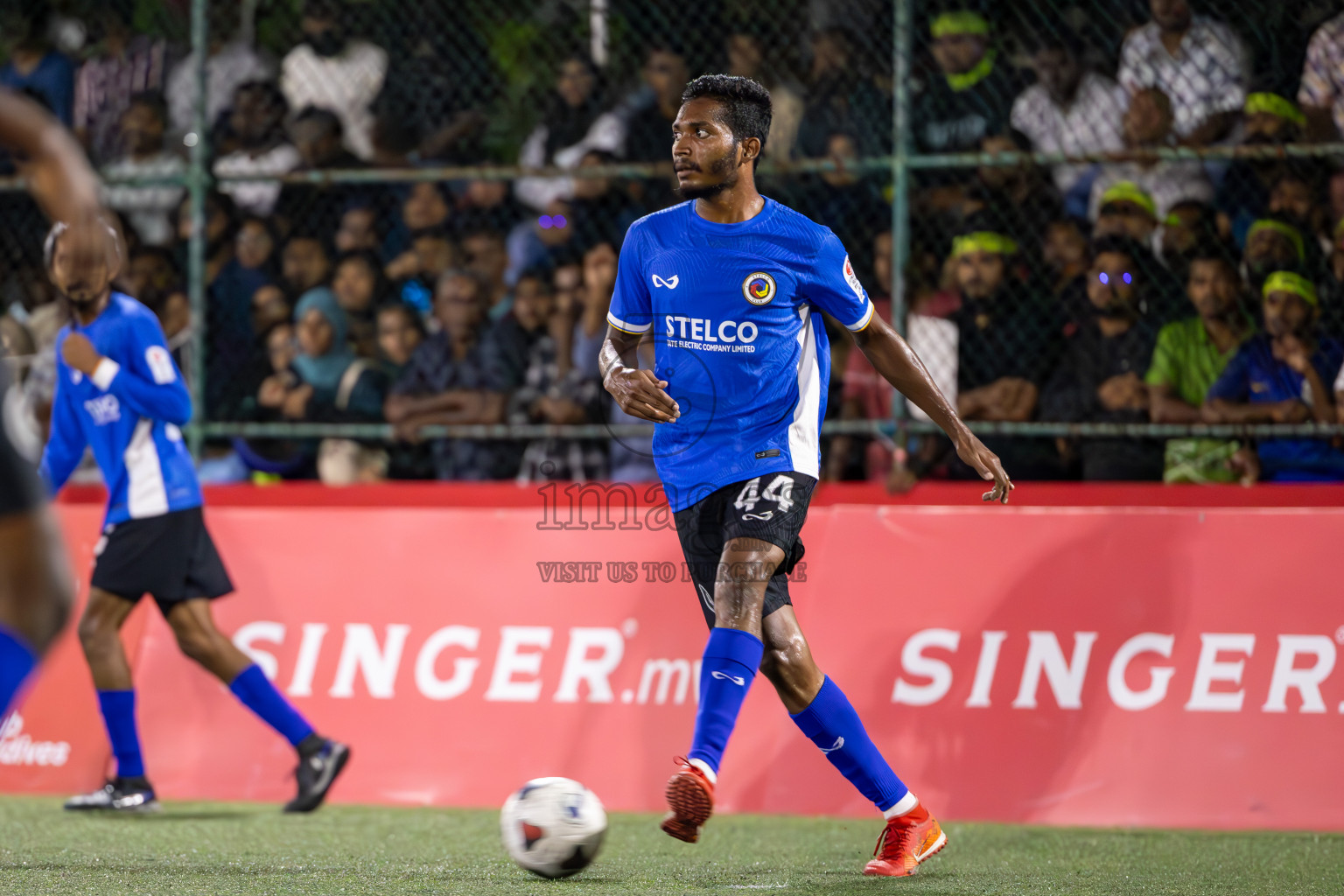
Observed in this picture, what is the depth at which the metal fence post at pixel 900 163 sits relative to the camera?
23.4 ft

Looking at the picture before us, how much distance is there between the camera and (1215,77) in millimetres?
7320

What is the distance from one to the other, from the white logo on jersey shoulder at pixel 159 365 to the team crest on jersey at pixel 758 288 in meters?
2.70

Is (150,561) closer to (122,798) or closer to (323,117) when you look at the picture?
(122,798)

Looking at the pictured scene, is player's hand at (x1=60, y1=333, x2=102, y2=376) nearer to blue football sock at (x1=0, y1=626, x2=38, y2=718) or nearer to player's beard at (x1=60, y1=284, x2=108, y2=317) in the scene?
player's beard at (x1=60, y1=284, x2=108, y2=317)

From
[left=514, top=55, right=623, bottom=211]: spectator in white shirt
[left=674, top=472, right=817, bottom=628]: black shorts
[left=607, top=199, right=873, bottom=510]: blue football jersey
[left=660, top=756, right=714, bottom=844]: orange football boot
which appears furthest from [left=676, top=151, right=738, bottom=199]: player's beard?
[left=514, top=55, right=623, bottom=211]: spectator in white shirt

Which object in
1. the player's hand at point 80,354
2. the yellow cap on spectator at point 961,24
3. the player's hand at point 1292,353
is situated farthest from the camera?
the yellow cap on spectator at point 961,24

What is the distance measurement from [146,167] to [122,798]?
399 centimetres

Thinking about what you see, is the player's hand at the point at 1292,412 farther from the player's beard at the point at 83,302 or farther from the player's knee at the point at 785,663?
the player's beard at the point at 83,302

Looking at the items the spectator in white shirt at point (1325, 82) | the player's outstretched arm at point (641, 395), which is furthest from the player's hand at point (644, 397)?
the spectator in white shirt at point (1325, 82)

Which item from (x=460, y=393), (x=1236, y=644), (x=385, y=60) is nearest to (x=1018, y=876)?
(x=1236, y=644)

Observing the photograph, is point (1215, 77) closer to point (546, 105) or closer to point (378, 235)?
point (546, 105)

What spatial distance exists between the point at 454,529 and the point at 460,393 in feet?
3.87

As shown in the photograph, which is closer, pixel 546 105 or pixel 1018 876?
pixel 1018 876

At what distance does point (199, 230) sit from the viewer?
796 centimetres
